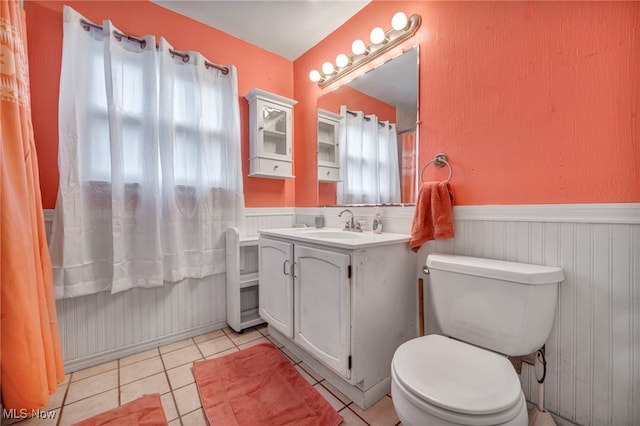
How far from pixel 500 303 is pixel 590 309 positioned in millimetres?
344

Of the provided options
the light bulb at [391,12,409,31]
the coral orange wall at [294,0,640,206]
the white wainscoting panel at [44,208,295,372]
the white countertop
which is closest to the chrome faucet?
the white countertop

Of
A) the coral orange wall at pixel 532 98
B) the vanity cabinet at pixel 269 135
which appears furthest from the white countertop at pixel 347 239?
the vanity cabinet at pixel 269 135

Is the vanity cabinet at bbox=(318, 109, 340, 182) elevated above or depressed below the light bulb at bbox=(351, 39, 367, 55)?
below

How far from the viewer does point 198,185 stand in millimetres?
1943

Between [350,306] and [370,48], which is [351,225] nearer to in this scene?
[350,306]

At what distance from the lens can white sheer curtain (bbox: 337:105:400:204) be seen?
174 cm

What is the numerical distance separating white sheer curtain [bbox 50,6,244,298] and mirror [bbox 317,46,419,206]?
40.8 inches

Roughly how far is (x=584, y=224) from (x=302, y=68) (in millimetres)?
2395

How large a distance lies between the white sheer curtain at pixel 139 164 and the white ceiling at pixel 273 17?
0.36 meters

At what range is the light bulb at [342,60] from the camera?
6.50ft

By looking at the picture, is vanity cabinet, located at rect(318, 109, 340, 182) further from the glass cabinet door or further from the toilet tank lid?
the toilet tank lid

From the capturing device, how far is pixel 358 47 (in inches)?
72.7

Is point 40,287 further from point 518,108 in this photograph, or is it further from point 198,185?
point 518,108

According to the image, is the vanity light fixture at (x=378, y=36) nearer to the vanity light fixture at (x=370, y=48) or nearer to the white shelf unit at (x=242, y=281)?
the vanity light fixture at (x=370, y=48)
